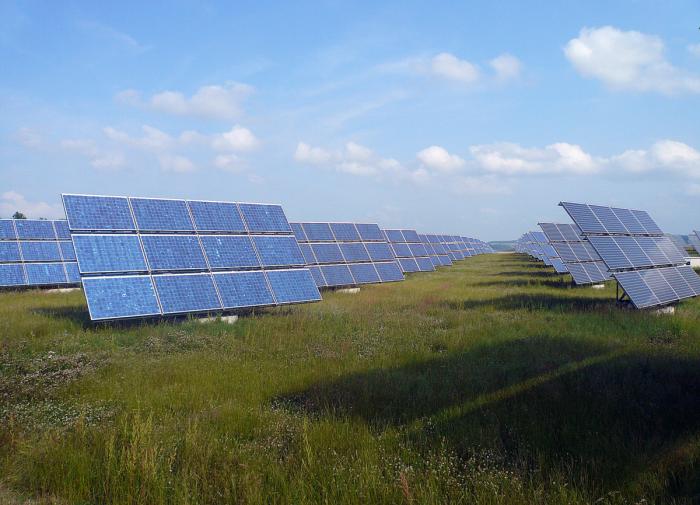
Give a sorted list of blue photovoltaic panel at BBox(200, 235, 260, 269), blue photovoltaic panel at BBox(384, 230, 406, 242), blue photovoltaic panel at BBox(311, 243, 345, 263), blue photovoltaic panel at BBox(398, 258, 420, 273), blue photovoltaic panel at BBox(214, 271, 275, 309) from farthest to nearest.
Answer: blue photovoltaic panel at BBox(384, 230, 406, 242) < blue photovoltaic panel at BBox(398, 258, 420, 273) < blue photovoltaic panel at BBox(311, 243, 345, 263) < blue photovoltaic panel at BBox(200, 235, 260, 269) < blue photovoltaic panel at BBox(214, 271, 275, 309)

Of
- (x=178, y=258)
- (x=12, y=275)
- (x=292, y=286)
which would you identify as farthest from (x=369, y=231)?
(x=12, y=275)

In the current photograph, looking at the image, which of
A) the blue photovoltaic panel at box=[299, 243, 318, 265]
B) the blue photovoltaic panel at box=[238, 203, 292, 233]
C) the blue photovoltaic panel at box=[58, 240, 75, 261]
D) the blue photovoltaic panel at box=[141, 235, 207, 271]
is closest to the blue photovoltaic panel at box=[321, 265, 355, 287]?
the blue photovoltaic panel at box=[299, 243, 318, 265]

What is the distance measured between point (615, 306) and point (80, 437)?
15.7m

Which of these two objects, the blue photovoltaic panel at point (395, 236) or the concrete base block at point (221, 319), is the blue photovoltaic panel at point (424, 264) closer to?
the blue photovoltaic panel at point (395, 236)

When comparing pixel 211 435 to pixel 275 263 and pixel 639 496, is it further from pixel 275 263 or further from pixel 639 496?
pixel 275 263

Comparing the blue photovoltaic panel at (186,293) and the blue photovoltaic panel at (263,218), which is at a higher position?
the blue photovoltaic panel at (263,218)

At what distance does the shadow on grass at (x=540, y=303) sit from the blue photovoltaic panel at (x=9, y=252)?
69.5ft

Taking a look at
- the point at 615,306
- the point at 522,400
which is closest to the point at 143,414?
the point at 522,400

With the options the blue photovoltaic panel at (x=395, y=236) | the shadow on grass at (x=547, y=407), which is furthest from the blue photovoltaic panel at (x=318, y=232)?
the shadow on grass at (x=547, y=407)

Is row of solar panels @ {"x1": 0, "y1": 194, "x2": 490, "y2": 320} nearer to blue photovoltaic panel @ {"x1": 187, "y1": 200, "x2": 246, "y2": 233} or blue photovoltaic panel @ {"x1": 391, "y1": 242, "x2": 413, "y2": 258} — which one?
blue photovoltaic panel @ {"x1": 187, "y1": 200, "x2": 246, "y2": 233}

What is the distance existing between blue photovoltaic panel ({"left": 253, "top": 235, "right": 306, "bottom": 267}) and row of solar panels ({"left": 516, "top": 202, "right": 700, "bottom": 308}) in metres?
9.90

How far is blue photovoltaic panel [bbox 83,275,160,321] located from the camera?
39.8 feet

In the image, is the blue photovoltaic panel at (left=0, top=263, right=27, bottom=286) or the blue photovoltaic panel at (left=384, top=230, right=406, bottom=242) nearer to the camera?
the blue photovoltaic panel at (left=0, top=263, right=27, bottom=286)

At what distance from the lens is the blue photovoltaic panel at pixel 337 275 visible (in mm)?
23594
